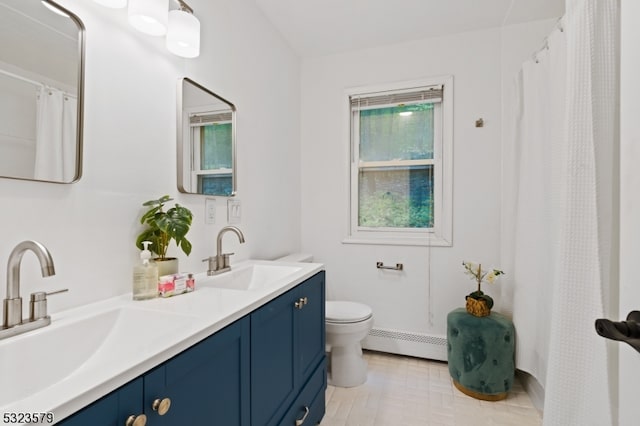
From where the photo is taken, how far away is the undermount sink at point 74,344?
687 mm

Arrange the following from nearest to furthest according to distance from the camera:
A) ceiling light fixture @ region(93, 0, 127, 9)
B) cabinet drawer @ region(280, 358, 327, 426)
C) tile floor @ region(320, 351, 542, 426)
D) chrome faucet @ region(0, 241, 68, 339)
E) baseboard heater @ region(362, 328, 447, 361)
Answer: chrome faucet @ region(0, 241, 68, 339) → ceiling light fixture @ region(93, 0, 127, 9) → cabinet drawer @ region(280, 358, 327, 426) → tile floor @ region(320, 351, 542, 426) → baseboard heater @ region(362, 328, 447, 361)

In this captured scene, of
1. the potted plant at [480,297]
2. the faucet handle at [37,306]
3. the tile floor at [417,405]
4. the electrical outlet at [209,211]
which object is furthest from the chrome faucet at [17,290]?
the potted plant at [480,297]

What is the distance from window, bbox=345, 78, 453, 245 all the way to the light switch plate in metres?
1.09

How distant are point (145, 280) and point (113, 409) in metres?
0.55

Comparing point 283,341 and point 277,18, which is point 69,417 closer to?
point 283,341

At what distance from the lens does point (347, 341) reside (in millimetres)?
1996

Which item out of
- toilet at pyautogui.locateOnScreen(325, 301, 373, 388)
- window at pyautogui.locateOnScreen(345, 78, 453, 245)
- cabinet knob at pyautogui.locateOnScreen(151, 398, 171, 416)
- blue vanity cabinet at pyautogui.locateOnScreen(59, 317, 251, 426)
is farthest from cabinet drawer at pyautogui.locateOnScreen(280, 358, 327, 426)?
window at pyautogui.locateOnScreen(345, 78, 453, 245)

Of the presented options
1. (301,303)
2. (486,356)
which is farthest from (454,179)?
(301,303)

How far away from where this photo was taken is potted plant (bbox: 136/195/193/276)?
112 centimetres

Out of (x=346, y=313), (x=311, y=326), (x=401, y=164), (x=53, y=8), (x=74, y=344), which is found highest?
(x=53, y=8)

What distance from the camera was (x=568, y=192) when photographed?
95 centimetres

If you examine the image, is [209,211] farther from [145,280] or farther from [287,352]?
[287,352]

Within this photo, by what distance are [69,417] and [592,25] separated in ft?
5.05

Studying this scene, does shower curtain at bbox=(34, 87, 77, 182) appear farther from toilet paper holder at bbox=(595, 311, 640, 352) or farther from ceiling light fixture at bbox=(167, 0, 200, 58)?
toilet paper holder at bbox=(595, 311, 640, 352)
